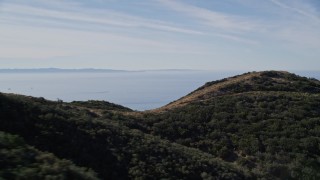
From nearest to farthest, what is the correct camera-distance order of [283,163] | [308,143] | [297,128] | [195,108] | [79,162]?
[79,162] → [283,163] → [308,143] → [297,128] → [195,108]

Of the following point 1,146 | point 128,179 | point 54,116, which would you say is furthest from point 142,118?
point 1,146

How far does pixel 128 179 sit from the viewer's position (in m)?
16.3

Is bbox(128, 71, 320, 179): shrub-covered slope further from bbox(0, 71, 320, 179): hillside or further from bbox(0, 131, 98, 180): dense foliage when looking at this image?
bbox(0, 131, 98, 180): dense foliage

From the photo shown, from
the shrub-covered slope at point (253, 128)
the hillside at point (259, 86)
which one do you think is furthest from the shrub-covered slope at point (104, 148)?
the hillside at point (259, 86)

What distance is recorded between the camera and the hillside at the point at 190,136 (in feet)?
55.1

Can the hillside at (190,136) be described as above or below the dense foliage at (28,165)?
below

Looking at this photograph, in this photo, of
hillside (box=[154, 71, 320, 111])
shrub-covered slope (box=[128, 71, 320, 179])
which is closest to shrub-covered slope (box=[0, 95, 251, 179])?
shrub-covered slope (box=[128, 71, 320, 179])

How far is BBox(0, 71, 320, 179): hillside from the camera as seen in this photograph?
16.8 meters

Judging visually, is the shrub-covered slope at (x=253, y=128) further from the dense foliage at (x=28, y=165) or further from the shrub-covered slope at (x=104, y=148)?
the dense foliage at (x=28, y=165)

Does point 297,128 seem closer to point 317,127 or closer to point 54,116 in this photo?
point 317,127

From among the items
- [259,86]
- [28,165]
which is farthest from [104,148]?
[259,86]

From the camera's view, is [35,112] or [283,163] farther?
[283,163]

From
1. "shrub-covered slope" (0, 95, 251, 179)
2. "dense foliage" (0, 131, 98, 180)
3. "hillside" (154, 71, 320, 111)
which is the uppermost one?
"hillside" (154, 71, 320, 111)

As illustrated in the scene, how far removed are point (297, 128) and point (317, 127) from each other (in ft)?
3.56
